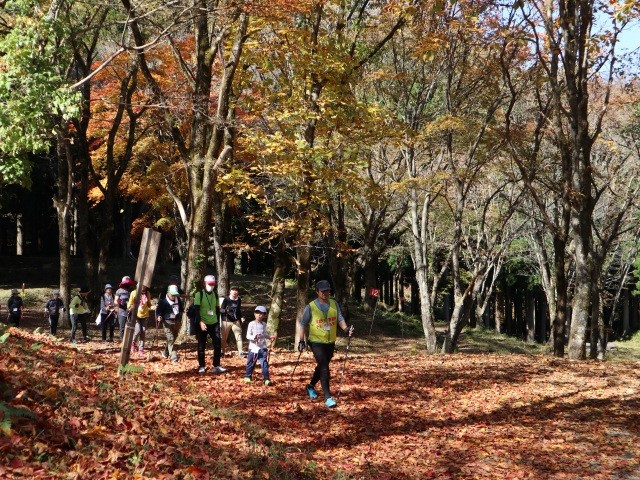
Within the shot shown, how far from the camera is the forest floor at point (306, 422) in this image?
19.3 feet

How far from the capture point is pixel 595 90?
20.2m

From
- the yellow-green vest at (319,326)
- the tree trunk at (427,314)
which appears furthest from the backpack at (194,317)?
the tree trunk at (427,314)

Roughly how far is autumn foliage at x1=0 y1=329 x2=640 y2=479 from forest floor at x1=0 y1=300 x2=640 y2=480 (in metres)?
0.02

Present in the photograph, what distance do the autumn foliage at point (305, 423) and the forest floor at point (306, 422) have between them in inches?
0.9

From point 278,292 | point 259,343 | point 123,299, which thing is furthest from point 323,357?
point 278,292

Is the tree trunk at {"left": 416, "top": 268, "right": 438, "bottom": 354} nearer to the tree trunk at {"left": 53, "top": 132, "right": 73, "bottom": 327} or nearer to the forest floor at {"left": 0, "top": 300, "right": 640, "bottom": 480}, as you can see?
the forest floor at {"left": 0, "top": 300, "right": 640, "bottom": 480}

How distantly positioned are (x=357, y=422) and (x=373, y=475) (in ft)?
7.04

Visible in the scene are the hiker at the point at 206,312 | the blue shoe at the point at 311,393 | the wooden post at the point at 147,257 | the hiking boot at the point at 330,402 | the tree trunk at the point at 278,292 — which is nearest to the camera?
the wooden post at the point at 147,257

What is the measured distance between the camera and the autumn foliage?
5895mm

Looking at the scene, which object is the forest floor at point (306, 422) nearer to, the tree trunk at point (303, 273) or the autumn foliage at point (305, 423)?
the autumn foliage at point (305, 423)

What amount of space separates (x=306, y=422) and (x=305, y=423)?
2.2 inches

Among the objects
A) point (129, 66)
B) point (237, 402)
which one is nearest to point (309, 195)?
Answer: point (237, 402)

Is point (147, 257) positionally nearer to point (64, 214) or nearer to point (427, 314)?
point (64, 214)

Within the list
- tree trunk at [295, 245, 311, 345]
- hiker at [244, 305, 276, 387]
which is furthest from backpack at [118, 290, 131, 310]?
hiker at [244, 305, 276, 387]
